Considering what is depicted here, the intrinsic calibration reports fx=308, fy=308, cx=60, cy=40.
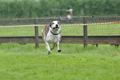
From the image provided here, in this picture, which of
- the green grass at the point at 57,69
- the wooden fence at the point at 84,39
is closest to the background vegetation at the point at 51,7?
the wooden fence at the point at 84,39

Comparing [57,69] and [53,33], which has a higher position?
[53,33]

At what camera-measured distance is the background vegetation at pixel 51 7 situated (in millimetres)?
49312

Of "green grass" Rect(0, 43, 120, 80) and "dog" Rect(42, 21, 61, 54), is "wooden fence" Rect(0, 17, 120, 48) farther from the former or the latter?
"green grass" Rect(0, 43, 120, 80)

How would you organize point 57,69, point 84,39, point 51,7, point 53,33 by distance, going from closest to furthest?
1. point 57,69
2. point 53,33
3. point 84,39
4. point 51,7

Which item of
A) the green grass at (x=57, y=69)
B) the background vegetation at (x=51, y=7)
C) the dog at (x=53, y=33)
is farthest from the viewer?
the background vegetation at (x=51, y=7)

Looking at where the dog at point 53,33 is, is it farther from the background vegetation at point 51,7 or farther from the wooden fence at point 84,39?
the background vegetation at point 51,7

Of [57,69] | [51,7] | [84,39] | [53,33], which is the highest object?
[51,7]

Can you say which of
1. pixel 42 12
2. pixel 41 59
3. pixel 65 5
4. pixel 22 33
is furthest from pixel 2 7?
pixel 41 59

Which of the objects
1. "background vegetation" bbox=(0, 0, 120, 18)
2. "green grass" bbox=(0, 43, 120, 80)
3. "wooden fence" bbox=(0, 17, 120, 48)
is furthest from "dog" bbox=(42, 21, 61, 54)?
"background vegetation" bbox=(0, 0, 120, 18)

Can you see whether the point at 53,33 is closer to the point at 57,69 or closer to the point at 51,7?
the point at 57,69

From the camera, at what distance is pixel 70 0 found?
55.9 m

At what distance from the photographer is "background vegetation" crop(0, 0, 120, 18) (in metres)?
49.3

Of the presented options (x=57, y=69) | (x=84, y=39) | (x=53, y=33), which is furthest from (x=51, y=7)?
(x=57, y=69)

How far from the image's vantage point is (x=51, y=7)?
53750 millimetres
